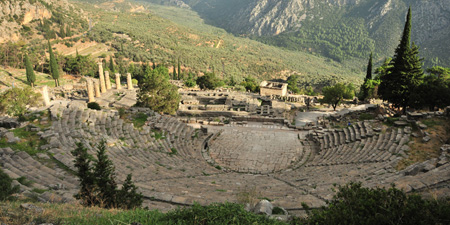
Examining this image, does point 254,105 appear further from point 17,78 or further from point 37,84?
point 17,78

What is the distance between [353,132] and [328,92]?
16.3m

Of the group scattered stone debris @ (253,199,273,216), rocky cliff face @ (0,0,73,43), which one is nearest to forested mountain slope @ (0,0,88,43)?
rocky cliff face @ (0,0,73,43)

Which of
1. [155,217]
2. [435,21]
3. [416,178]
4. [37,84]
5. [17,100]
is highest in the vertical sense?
[435,21]

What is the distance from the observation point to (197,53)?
97562 millimetres

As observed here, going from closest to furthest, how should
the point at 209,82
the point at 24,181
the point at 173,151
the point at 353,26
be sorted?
the point at 24,181, the point at 173,151, the point at 209,82, the point at 353,26

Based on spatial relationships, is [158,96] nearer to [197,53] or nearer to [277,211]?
[277,211]

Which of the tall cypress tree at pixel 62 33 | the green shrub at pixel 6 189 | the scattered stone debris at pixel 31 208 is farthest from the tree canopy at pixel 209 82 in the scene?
the tall cypress tree at pixel 62 33

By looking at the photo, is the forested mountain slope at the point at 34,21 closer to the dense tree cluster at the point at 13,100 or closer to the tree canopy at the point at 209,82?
the tree canopy at the point at 209,82

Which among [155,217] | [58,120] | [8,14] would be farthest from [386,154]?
[8,14]

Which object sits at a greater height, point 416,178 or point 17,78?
point 416,178

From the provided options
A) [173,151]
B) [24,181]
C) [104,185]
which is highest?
[104,185]

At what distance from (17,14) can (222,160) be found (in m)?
86.7

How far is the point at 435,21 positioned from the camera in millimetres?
122312

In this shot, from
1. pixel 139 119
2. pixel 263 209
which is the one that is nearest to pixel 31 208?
pixel 263 209
